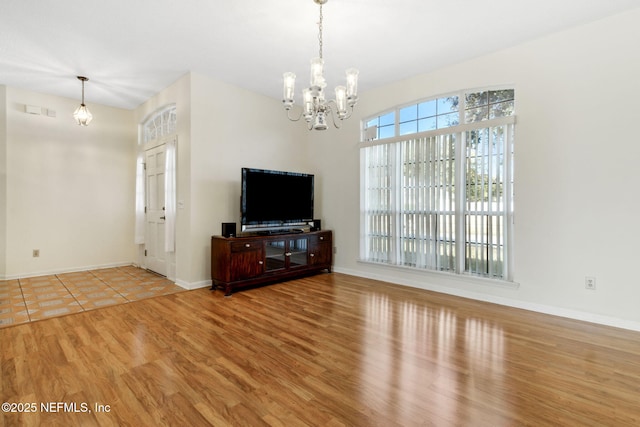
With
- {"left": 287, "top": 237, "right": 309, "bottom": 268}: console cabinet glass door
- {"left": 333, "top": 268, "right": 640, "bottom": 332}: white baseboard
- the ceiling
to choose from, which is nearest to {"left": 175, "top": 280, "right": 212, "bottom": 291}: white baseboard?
{"left": 287, "top": 237, "right": 309, "bottom": 268}: console cabinet glass door

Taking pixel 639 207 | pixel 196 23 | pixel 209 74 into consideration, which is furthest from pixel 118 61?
pixel 639 207

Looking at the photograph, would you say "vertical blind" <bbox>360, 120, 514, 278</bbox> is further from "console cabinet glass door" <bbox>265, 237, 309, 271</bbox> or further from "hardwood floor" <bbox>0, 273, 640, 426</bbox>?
"console cabinet glass door" <bbox>265, 237, 309, 271</bbox>

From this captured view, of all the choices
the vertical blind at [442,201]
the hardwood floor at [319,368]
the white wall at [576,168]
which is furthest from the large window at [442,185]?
the hardwood floor at [319,368]

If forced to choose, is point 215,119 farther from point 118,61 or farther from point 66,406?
point 66,406

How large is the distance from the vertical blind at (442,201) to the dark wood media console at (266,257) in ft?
2.51

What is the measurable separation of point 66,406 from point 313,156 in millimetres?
4682

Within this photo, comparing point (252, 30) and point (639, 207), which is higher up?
point (252, 30)

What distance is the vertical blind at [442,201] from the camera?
358cm

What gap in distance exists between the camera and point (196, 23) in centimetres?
302

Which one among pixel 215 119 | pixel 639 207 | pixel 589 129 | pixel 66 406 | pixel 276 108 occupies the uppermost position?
pixel 276 108

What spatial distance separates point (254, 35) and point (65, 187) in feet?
14.1

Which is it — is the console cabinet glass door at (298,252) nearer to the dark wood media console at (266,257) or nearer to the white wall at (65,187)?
the dark wood media console at (266,257)

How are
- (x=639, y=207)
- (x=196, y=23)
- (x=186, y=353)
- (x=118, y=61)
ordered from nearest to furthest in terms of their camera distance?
1. (x=186, y=353)
2. (x=639, y=207)
3. (x=196, y=23)
4. (x=118, y=61)

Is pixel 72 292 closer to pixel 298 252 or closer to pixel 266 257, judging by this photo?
pixel 266 257
